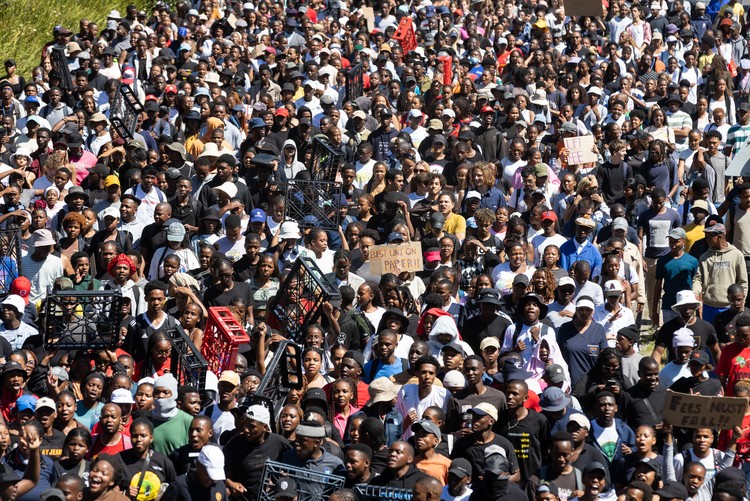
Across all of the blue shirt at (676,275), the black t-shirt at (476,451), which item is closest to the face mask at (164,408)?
the black t-shirt at (476,451)

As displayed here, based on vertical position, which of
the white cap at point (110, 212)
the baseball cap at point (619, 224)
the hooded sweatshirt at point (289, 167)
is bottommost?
the baseball cap at point (619, 224)

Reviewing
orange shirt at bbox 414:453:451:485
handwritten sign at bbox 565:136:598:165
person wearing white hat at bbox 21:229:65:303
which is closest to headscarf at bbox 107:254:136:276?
person wearing white hat at bbox 21:229:65:303

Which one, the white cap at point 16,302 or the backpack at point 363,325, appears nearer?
the white cap at point 16,302

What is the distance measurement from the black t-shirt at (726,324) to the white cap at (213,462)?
5.58 m

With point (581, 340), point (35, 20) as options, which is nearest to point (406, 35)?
point (35, 20)

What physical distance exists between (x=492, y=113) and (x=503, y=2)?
10.2 metres

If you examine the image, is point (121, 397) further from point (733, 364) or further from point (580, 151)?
point (580, 151)

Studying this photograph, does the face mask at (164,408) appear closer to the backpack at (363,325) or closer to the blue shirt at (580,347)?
the backpack at (363,325)

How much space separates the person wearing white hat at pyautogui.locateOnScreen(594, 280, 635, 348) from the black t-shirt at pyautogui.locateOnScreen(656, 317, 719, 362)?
12.9 inches

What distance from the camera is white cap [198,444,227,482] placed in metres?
11.4

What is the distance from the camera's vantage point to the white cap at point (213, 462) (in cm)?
1139

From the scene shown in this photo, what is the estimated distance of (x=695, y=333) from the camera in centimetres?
1465

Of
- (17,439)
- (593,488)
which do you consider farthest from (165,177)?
(593,488)

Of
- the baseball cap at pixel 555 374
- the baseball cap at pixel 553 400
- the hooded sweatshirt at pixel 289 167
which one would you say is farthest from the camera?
the hooded sweatshirt at pixel 289 167
